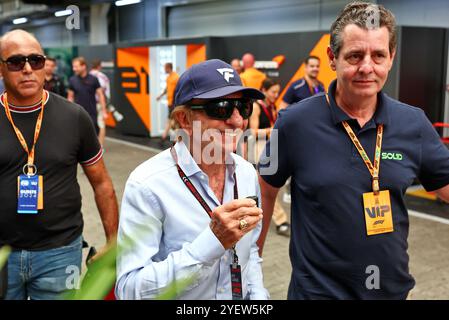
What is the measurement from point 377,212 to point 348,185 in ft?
0.43

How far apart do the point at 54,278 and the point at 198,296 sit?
1.01m

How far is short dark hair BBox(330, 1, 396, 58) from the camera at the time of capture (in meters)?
1.66

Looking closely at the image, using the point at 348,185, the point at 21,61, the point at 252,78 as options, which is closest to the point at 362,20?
the point at 348,185

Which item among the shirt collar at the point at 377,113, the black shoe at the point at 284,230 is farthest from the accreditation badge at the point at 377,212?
the black shoe at the point at 284,230

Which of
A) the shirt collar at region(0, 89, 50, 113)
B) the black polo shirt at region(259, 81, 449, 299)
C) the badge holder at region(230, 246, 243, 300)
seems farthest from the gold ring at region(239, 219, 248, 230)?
Answer: the shirt collar at region(0, 89, 50, 113)

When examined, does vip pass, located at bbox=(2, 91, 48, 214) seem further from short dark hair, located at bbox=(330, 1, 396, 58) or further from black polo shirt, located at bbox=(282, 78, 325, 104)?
black polo shirt, located at bbox=(282, 78, 325, 104)

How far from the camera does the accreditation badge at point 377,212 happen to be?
5.68ft

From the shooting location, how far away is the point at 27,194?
87.3 inches

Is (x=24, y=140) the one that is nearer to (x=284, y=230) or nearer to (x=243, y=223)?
(x=243, y=223)

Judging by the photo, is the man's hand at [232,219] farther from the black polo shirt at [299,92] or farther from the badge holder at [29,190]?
the black polo shirt at [299,92]

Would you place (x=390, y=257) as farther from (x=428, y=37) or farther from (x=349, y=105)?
(x=428, y=37)
